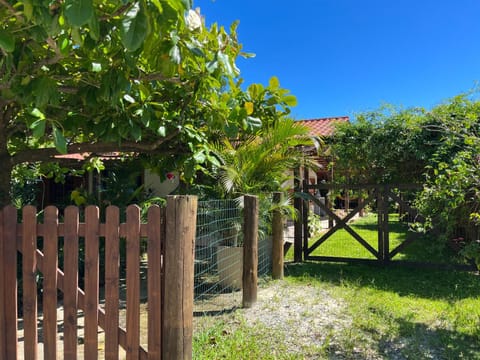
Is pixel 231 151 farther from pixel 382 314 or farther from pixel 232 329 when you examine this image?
pixel 382 314

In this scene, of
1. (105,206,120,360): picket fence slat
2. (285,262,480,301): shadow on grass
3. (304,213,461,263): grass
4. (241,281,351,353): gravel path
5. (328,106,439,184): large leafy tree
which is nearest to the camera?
(105,206,120,360): picket fence slat

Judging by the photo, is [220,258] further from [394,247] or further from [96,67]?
[394,247]

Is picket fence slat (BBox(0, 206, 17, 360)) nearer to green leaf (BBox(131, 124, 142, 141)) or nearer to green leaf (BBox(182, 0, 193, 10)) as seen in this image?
green leaf (BBox(131, 124, 142, 141))

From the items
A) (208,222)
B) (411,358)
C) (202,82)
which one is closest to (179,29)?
(202,82)

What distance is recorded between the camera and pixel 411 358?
3.45m

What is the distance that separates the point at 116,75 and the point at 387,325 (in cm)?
387

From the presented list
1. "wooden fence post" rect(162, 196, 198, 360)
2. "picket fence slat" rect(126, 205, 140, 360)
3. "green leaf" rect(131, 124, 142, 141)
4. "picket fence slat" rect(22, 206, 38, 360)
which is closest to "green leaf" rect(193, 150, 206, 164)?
"green leaf" rect(131, 124, 142, 141)

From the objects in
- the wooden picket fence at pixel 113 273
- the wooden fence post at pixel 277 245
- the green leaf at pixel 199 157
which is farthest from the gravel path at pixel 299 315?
the green leaf at pixel 199 157

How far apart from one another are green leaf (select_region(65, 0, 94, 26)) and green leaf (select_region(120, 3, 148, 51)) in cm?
17

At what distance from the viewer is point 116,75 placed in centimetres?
254

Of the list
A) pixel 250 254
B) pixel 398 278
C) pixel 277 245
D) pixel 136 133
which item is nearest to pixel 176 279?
pixel 136 133

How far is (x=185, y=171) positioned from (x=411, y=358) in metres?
2.96

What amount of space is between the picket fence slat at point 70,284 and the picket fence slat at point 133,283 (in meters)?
0.40

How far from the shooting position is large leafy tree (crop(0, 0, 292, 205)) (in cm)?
174
